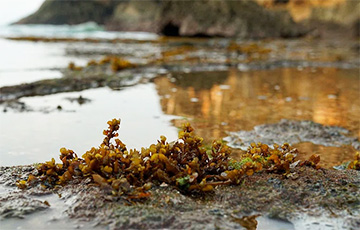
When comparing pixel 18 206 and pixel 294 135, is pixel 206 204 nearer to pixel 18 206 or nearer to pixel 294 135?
pixel 18 206

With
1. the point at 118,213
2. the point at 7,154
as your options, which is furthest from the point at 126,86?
the point at 118,213

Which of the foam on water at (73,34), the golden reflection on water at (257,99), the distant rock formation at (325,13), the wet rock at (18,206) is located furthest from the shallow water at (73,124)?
the distant rock formation at (325,13)

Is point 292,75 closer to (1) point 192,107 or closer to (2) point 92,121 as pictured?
(1) point 192,107

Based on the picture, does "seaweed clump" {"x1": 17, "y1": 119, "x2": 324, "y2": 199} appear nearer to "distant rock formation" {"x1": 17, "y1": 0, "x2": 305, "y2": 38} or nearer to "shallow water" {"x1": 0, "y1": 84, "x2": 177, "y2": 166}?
"shallow water" {"x1": 0, "y1": 84, "x2": 177, "y2": 166}

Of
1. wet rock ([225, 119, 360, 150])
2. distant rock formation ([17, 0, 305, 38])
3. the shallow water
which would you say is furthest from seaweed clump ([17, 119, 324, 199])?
distant rock formation ([17, 0, 305, 38])

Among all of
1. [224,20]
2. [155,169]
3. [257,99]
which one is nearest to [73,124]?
[155,169]
